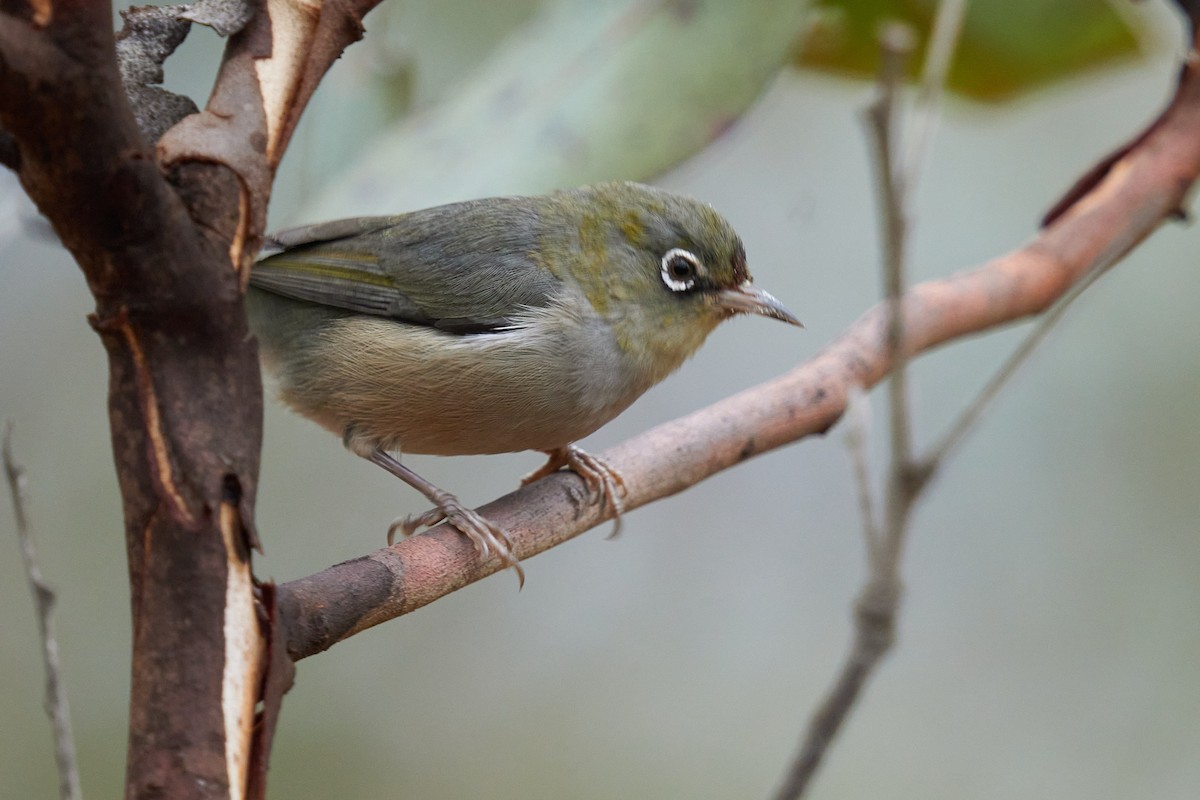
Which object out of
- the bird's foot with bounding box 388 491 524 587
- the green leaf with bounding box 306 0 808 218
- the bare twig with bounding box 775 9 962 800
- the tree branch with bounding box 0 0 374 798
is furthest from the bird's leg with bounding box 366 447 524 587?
the bare twig with bounding box 775 9 962 800

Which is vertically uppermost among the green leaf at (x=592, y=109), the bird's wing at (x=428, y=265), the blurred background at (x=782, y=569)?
the green leaf at (x=592, y=109)

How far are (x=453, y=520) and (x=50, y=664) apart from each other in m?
1.09

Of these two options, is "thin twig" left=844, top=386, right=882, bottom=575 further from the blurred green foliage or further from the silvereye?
the blurred green foliage

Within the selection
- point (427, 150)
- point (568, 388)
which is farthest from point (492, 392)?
point (427, 150)

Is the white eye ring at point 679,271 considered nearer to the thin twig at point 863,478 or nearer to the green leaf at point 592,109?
the green leaf at point 592,109

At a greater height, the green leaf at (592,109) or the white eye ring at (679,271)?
the green leaf at (592,109)

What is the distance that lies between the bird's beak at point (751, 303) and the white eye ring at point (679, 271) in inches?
4.1

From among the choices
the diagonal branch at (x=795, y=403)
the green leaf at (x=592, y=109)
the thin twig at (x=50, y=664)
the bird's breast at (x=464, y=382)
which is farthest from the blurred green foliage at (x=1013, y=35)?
the thin twig at (x=50, y=664)

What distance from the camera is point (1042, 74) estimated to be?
14.2ft

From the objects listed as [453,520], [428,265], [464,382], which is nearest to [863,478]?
[453,520]

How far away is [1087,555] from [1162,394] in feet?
3.21

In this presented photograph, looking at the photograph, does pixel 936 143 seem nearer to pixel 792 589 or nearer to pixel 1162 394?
pixel 1162 394

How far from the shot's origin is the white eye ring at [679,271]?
3.67 meters

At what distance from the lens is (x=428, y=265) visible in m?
3.73
